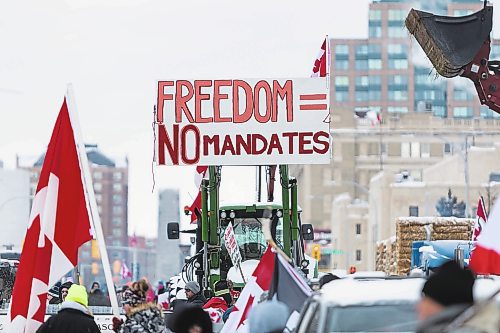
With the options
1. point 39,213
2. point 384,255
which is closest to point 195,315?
point 39,213

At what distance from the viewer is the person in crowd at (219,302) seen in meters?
A: 15.9

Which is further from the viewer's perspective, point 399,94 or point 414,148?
point 399,94

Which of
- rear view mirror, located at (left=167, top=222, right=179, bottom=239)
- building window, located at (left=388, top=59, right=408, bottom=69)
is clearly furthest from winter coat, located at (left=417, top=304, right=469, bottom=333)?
building window, located at (left=388, top=59, right=408, bottom=69)

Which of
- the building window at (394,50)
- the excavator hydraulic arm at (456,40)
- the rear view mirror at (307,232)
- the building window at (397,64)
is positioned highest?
the building window at (394,50)

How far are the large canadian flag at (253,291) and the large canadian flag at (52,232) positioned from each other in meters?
1.53

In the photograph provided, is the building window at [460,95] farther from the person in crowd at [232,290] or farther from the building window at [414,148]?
the person in crowd at [232,290]

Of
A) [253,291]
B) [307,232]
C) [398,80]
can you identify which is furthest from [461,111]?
[253,291]

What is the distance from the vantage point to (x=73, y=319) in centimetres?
1039

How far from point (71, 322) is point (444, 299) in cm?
495

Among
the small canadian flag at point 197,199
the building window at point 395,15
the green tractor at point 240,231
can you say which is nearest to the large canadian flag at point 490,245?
the green tractor at point 240,231

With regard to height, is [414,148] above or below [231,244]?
above

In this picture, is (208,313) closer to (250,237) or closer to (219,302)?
(219,302)

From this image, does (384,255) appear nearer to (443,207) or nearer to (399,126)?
(443,207)

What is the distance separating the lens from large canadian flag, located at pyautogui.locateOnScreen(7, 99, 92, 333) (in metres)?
11.0
